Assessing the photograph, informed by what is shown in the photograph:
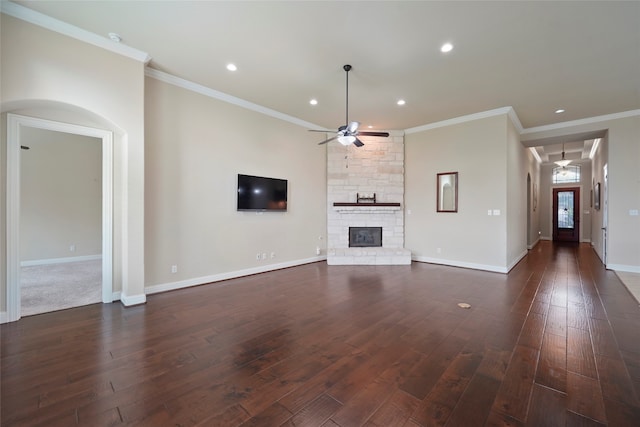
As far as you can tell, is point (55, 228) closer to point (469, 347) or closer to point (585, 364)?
point (469, 347)

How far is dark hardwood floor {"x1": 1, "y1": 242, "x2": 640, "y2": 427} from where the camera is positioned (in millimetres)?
1662

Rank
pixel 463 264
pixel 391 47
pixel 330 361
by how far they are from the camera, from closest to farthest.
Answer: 1. pixel 330 361
2. pixel 391 47
3. pixel 463 264

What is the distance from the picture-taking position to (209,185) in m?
4.52

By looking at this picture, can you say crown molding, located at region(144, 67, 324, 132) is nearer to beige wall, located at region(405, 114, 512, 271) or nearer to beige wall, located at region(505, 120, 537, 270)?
beige wall, located at region(405, 114, 512, 271)

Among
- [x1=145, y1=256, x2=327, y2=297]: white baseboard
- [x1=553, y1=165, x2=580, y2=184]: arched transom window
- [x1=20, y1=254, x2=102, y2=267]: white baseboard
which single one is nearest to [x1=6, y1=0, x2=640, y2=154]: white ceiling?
[x1=145, y1=256, x2=327, y2=297]: white baseboard

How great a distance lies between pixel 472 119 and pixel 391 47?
339 cm

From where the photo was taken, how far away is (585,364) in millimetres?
2174

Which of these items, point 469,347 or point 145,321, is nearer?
point 469,347

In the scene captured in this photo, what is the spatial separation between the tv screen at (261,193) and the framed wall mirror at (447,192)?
3.63m

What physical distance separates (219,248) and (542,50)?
5480 mm

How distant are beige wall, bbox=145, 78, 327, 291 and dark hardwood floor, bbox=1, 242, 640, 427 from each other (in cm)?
83

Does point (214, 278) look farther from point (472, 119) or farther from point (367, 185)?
point (472, 119)

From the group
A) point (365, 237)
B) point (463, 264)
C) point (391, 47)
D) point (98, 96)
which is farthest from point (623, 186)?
point (98, 96)

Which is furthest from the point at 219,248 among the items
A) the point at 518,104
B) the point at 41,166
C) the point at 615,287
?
the point at 615,287
